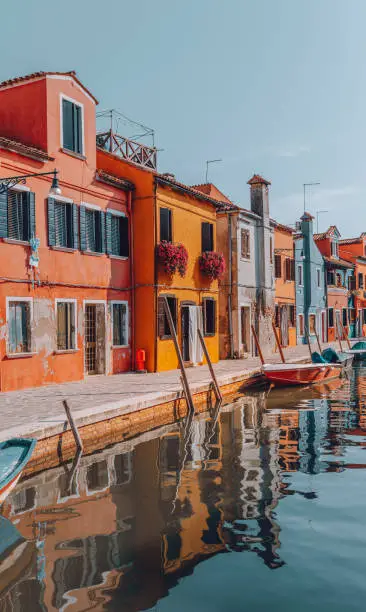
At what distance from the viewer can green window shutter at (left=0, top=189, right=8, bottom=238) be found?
1533 centimetres

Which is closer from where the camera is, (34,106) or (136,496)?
(136,496)

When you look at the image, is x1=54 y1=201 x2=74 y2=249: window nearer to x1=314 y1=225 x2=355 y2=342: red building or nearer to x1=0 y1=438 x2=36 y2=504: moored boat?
x1=0 y1=438 x2=36 y2=504: moored boat

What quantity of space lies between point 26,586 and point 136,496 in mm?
3204

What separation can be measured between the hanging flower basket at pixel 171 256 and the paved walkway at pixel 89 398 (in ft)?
12.6

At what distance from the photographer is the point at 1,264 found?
1533cm

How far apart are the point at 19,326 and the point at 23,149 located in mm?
4855

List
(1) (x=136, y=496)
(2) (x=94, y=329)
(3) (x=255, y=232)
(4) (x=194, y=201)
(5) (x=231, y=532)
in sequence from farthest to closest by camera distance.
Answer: (3) (x=255, y=232), (4) (x=194, y=201), (2) (x=94, y=329), (1) (x=136, y=496), (5) (x=231, y=532)

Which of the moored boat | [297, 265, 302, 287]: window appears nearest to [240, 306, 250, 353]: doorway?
[297, 265, 302, 287]: window

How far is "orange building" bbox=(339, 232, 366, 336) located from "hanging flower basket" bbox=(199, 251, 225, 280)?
27.3 meters

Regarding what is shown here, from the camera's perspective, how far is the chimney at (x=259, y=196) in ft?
101

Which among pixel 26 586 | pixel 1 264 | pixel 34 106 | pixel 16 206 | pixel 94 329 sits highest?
pixel 34 106

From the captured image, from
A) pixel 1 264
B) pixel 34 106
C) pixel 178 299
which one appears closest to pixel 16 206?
pixel 1 264

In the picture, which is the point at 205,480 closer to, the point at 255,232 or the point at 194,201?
the point at 194,201

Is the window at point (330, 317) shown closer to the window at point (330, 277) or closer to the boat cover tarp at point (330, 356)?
the window at point (330, 277)
